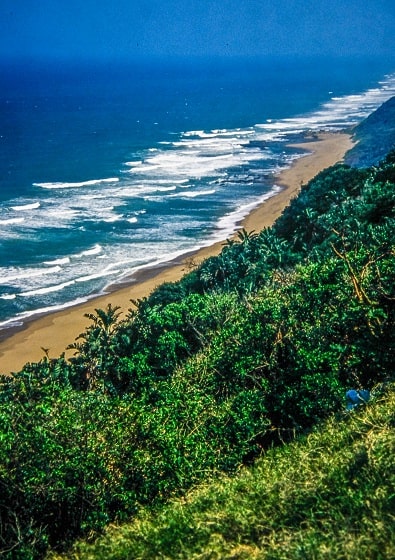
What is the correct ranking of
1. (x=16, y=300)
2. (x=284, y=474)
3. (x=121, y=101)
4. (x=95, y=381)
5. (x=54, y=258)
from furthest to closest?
(x=121, y=101)
(x=54, y=258)
(x=16, y=300)
(x=95, y=381)
(x=284, y=474)

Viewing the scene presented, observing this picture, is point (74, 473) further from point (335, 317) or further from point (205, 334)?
point (205, 334)

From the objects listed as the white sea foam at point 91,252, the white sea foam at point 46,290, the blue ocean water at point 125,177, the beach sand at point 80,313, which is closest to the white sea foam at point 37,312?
the blue ocean water at point 125,177

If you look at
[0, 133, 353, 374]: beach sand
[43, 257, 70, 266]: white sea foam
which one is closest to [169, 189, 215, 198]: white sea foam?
[0, 133, 353, 374]: beach sand

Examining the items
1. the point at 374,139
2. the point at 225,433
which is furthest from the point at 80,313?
the point at 374,139

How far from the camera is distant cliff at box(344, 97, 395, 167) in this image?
5581cm

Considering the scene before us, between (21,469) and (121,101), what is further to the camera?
(121,101)

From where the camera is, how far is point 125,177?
6469 centimetres

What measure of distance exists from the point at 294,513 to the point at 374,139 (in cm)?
6141

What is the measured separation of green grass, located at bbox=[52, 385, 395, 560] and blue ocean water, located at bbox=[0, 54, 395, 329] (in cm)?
2448

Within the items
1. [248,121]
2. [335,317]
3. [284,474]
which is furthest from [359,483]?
[248,121]

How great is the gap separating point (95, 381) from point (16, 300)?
59.2ft

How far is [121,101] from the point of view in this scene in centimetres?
14238

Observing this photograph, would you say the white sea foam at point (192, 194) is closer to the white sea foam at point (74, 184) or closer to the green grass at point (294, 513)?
the white sea foam at point (74, 184)

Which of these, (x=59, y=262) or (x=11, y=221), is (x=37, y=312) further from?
(x=11, y=221)
